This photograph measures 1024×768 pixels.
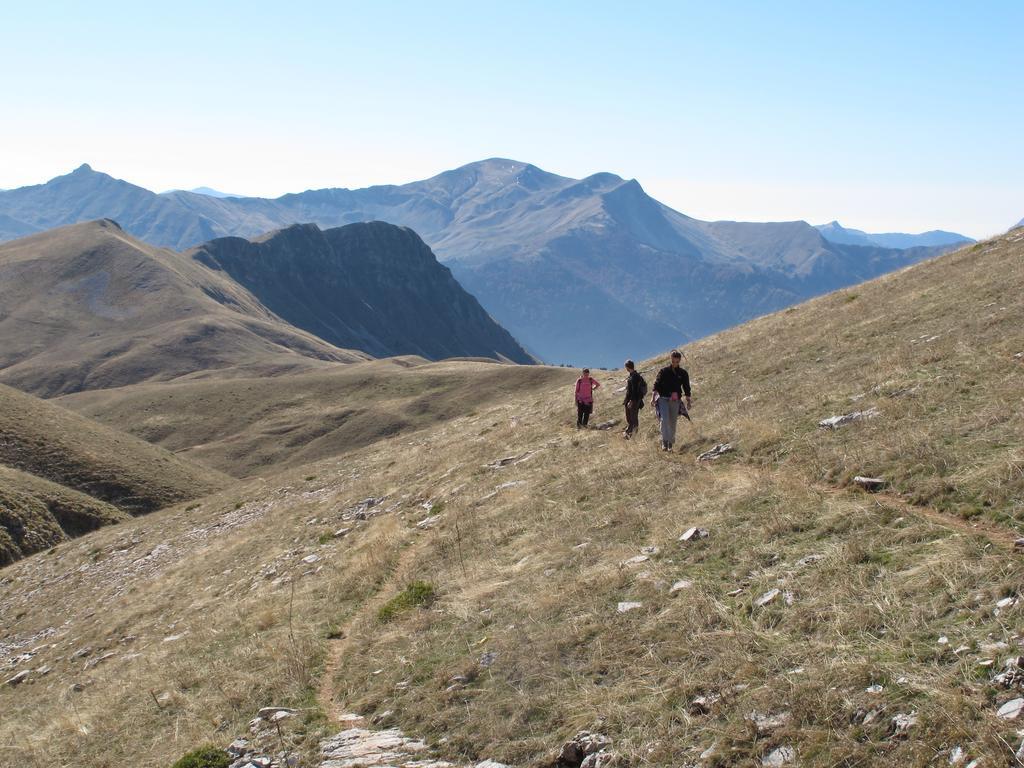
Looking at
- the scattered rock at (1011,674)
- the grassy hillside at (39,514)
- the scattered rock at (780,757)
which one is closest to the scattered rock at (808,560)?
the scattered rock at (1011,674)

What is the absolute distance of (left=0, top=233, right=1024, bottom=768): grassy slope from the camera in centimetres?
817

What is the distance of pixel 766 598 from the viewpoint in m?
10.1

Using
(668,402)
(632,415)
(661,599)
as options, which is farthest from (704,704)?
(632,415)

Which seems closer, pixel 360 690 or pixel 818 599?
pixel 818 599

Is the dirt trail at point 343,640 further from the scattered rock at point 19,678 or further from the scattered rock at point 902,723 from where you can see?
the scattered rock at point 19,678

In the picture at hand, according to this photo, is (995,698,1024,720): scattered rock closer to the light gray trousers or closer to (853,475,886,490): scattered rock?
(853,475,886,490): scattered rock

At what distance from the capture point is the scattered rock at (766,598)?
397 inches

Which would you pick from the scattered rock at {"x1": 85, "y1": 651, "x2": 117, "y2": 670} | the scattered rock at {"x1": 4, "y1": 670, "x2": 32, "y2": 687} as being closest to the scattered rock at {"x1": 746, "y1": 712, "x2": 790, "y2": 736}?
the scattered rock at {"x1": 85, "y1": 651, "x2": 117, "y2": 670}

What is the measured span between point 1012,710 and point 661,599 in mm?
4841

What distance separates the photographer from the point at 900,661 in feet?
26.5

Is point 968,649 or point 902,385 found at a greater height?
point 902,385

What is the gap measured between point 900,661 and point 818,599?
5.37 feet

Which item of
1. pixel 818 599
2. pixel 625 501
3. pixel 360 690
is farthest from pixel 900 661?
pixel 625 501

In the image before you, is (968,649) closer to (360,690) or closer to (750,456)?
(360,690)
